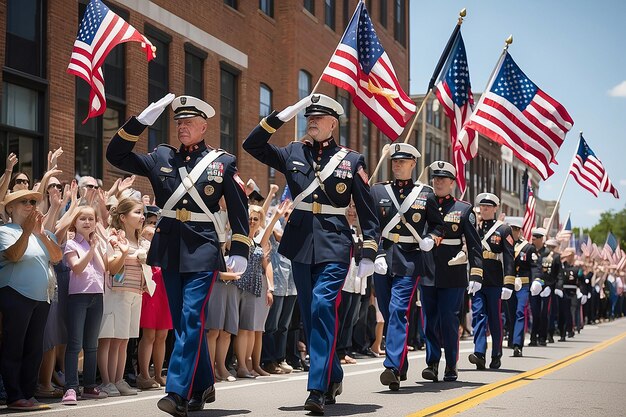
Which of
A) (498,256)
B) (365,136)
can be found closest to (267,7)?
(365,136)

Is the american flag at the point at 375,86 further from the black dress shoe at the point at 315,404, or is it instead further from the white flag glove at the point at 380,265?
the black dress shoe at the point at 315,404

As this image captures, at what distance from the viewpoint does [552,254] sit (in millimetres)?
23031

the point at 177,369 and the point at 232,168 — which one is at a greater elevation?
the point at 232,168

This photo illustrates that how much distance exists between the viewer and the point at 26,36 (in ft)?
59.7

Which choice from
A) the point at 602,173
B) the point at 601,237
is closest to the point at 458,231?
the point at 602,173

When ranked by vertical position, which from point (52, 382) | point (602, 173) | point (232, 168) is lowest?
point (52, 382)

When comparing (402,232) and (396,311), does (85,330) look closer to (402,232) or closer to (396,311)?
(396,311)

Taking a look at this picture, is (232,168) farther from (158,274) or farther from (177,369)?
(158,274)

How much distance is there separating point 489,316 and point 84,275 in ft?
22.8

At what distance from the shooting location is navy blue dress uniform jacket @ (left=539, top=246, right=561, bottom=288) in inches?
887

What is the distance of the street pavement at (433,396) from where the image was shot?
8963 mm

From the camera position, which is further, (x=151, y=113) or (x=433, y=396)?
(x=433, y=396)

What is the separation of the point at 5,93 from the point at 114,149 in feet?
32.3

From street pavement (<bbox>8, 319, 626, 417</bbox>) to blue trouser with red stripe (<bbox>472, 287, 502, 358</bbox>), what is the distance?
387mm
